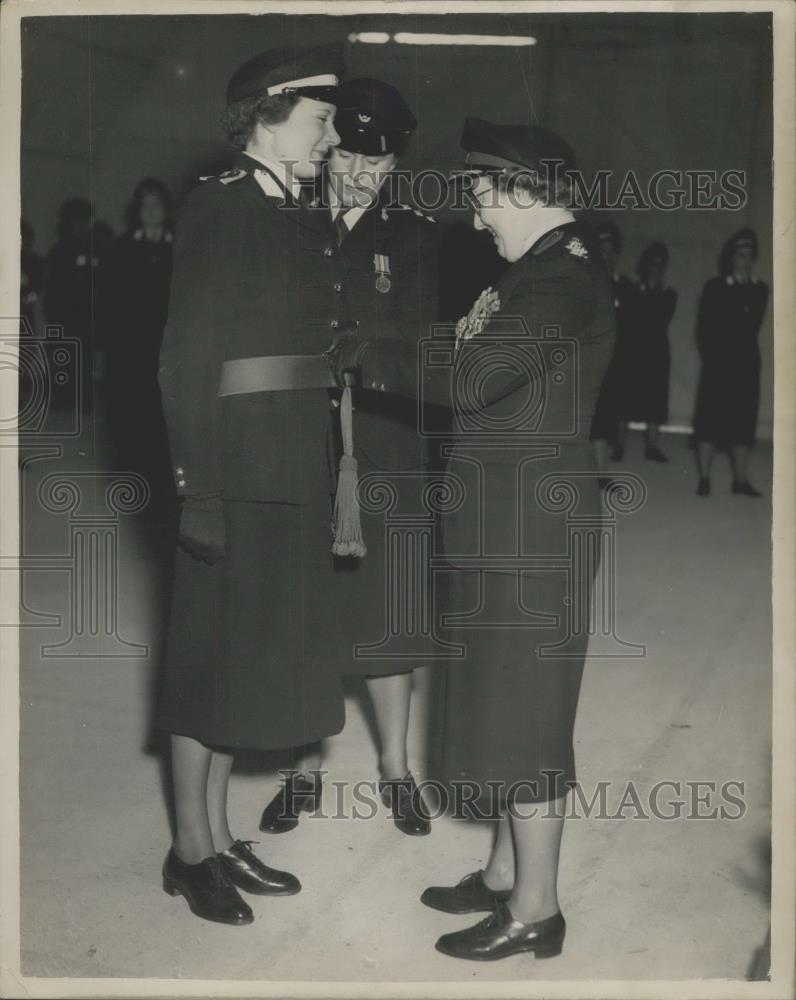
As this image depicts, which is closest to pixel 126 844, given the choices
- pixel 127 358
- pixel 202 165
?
pixel 127 358

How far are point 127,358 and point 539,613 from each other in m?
6.25

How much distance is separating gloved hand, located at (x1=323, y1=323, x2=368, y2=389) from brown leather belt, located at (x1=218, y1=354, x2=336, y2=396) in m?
0.02

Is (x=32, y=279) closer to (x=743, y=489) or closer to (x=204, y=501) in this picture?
(x=743, y=489)

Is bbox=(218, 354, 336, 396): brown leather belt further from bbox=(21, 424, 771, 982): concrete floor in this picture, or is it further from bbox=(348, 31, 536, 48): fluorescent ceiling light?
bbox=(348, 31, 536, 48): fluorescent ceiling light

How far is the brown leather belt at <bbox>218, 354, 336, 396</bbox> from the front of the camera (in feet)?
7.23

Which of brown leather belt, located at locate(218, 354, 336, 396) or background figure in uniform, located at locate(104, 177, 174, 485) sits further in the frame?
background figure in uniform, located at locate(104, 177, 174, 485)

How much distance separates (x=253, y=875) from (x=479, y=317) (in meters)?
1.30

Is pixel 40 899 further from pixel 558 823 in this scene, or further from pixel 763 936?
pixel 763 936

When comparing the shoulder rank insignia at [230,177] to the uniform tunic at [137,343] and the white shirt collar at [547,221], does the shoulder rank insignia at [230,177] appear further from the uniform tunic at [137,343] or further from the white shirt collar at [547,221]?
the uniform tunic at [137,343]

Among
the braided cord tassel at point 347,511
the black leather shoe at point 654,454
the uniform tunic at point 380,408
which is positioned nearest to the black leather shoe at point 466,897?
the uniform tunic at point 380,408

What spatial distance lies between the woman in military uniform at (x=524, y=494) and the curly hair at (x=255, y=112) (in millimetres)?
389

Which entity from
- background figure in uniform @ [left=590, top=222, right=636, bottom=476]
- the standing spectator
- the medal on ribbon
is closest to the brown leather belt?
the medal on ribbon

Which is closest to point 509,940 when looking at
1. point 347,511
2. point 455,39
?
point 347,511

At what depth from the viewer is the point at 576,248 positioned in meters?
1.99
